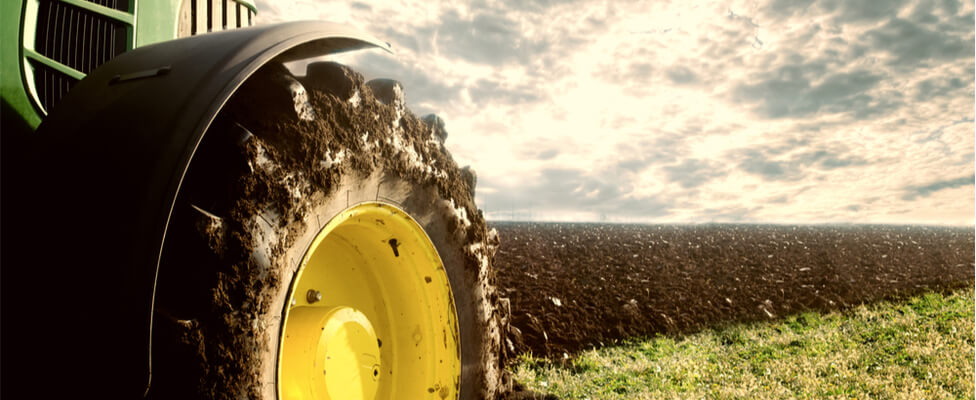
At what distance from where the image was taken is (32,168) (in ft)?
5.33

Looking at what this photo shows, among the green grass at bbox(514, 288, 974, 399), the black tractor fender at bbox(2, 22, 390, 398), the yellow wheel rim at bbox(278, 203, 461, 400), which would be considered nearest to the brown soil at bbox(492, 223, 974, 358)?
the green grass at bbox(514, 288, 974, 399)

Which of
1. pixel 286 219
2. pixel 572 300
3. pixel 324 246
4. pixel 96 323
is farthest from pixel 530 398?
pixel 572 300

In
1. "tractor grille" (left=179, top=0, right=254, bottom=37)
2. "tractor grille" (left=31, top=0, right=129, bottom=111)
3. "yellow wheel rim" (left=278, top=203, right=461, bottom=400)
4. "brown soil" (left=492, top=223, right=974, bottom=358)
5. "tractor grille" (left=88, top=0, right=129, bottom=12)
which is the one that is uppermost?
"tractor grille" (left=179, top=0, right=254, bottom=37)

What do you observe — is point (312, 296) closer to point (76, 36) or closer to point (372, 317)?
point (372, 317)

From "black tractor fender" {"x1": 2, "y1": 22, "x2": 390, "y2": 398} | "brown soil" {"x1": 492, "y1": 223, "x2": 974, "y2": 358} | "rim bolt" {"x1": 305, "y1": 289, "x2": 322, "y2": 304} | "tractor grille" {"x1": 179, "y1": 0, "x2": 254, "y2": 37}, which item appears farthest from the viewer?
"brown soil" {"x1": 492, "y1": 223, "x2": 974, "y2": 358}

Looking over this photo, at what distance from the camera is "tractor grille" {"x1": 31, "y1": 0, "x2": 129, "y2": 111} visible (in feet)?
6.86

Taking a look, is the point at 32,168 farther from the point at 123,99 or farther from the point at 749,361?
the point at 749,361

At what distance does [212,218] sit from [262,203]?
0.50ft

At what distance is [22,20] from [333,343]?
1447mm

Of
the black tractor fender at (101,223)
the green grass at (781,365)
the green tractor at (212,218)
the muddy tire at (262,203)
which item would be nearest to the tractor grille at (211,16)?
the green tractor at (212,218)

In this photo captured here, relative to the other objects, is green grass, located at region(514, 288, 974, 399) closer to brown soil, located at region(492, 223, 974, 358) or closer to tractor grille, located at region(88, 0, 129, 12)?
brown soil, located at region(492, 223, 974, 358)

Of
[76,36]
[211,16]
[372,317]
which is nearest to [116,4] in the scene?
[76,36]

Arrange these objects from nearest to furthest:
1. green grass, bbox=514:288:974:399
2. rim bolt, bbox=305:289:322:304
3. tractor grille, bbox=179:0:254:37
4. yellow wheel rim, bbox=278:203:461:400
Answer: yellow wheel rim, bbox=278:203:461:400 < rim bolt, bbox=305:289:322:304 < tractor grille, bbox=179:0:254:37 < green grass, bbox=514:288:974:399

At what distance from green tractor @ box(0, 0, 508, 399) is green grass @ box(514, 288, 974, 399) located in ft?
9.30
